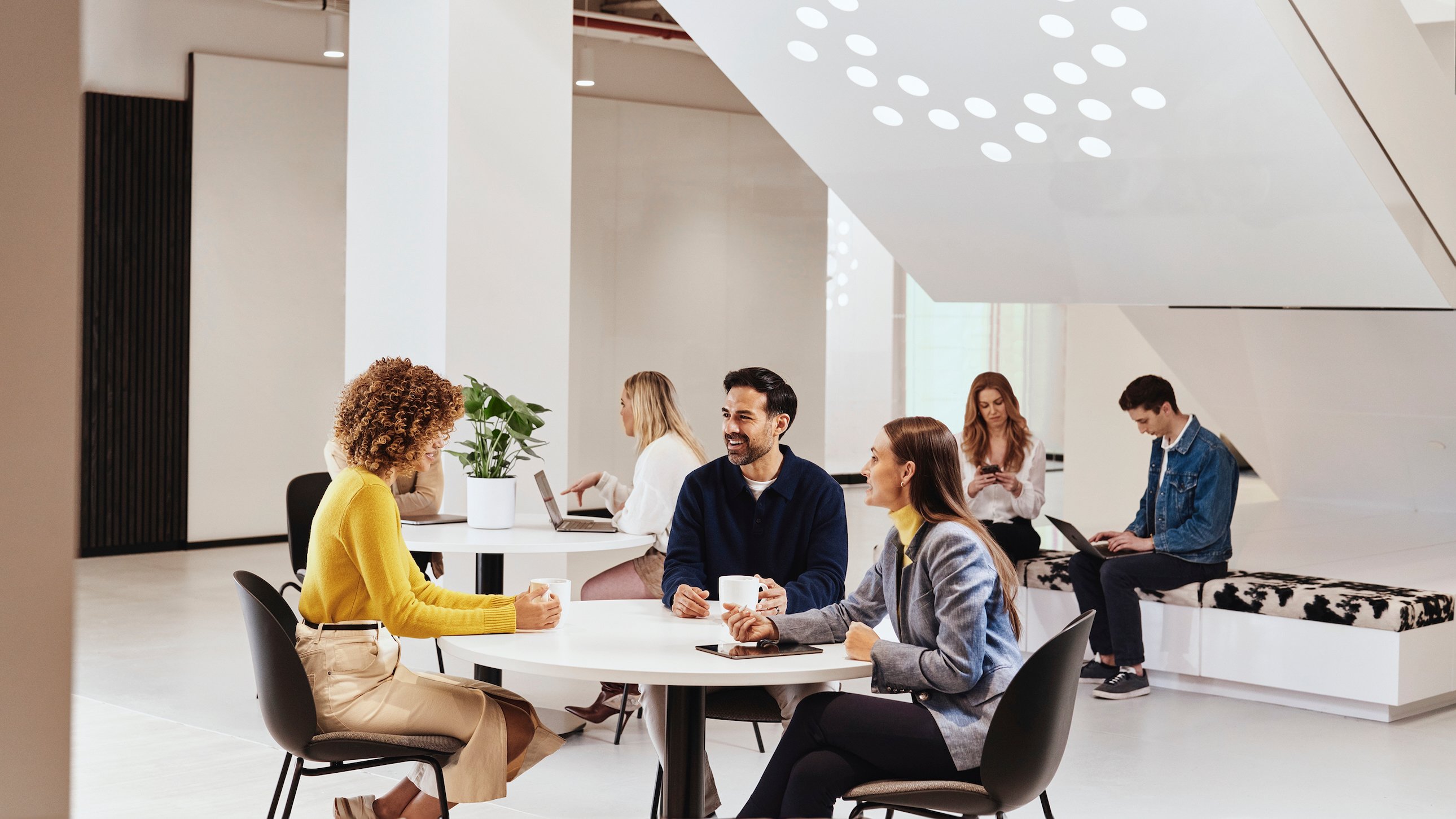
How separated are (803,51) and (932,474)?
298 centimetres

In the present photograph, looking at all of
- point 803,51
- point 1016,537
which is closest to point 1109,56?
point 803,51

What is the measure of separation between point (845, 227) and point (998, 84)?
7.97 metres

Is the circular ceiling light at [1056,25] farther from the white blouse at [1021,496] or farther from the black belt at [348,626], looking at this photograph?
the black belt at [348,626]

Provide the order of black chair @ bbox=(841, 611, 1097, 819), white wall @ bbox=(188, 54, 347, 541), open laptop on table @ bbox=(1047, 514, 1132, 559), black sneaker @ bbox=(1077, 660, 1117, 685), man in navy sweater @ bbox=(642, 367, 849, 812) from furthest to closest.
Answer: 1. white wall @ bbox=(188, 54, 347, 541)
2. black sneaker @ bbox=(1077, 660, 1117, 685)
3. open laptop on table @ bbox=(1047, 514, 1132, 559)
4. man in navy sweater @ bbox=(642, 367, 849, 812)
5. black chair @ bbox=(841, 611, 1097, 819)

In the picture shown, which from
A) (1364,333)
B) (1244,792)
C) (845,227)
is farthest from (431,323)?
(845,227)

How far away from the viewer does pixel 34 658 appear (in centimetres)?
77

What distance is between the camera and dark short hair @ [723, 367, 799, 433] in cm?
372

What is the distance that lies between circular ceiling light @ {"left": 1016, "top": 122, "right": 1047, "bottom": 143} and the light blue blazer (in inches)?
112

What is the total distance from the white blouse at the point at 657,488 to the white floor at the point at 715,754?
2.46ft

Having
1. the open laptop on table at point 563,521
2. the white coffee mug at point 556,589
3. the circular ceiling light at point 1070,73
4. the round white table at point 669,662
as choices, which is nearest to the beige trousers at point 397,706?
the round white table at point 669,662

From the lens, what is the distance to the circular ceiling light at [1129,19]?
4.46 meters

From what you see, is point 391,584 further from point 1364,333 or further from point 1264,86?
point 1364,333

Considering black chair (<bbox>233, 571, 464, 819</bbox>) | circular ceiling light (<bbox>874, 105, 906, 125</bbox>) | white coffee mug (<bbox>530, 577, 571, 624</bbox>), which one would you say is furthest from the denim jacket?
black chair (<bbox>233, 571, 464, 819</bbox>)

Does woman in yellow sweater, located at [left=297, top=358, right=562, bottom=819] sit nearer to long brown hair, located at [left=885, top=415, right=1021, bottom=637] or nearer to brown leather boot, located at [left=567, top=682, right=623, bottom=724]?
long brown hair, located at [left=885, top=415, right=1021, bottom=637]
